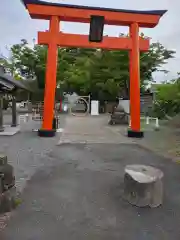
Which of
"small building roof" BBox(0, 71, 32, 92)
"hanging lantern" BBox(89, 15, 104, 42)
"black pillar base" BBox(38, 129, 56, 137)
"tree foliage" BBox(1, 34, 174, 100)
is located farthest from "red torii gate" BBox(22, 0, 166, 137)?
"tree foliage" BBox(1, 34, 174, 100)

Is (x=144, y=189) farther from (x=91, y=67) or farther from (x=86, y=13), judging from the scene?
(x=91, y=67)

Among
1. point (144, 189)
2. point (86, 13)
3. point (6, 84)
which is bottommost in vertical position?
point (144, 189)

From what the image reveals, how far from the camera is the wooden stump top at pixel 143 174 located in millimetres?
3981

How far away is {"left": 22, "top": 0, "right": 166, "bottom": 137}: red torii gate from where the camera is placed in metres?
11.1

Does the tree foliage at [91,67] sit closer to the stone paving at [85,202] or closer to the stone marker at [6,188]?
the stone paving at [85,202]

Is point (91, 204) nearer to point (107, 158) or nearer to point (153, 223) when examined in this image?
point (153, 223)

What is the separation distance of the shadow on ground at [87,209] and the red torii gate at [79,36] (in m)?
5.22

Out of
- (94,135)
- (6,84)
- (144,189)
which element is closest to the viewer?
(144,189)

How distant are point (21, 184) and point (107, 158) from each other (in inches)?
114

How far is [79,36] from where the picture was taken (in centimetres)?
1159

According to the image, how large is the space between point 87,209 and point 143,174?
1.04m

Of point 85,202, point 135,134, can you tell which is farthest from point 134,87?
point 85,202

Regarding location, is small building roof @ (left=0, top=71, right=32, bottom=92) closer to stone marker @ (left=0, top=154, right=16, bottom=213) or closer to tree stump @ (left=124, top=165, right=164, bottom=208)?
stone marker @ (left=0, top=154, right=16, bottom=213)

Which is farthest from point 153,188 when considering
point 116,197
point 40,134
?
point 40,134
